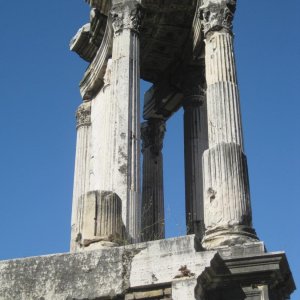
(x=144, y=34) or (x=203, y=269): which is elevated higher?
(x=144, y=34)

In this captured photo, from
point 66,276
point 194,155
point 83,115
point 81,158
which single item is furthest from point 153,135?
point 66,276

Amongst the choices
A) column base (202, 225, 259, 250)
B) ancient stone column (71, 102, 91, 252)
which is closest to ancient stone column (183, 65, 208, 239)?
ancient stone column (71, 102, 91, 252)

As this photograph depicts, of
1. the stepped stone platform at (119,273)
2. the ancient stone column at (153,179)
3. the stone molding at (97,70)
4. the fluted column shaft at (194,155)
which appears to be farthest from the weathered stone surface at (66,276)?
the stone molding at (97,70)

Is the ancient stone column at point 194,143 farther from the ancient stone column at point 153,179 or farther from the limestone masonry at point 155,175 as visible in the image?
the ancient stone column at point 153,179

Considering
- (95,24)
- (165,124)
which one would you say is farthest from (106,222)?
(165,124)

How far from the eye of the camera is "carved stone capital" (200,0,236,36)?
50.1ft

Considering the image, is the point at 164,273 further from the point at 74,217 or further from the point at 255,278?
the point at 74,217

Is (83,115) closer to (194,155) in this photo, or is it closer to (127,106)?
(194,155)

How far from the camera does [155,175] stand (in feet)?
64.8

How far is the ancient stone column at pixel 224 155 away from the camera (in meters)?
12.1

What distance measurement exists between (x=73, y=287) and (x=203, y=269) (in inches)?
70.2

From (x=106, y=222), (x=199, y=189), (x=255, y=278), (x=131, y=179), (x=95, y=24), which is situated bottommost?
(x=255, y=278)

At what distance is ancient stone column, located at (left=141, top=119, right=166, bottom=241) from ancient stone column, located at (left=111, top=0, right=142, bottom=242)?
4.44 metres

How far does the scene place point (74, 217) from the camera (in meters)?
17.5
